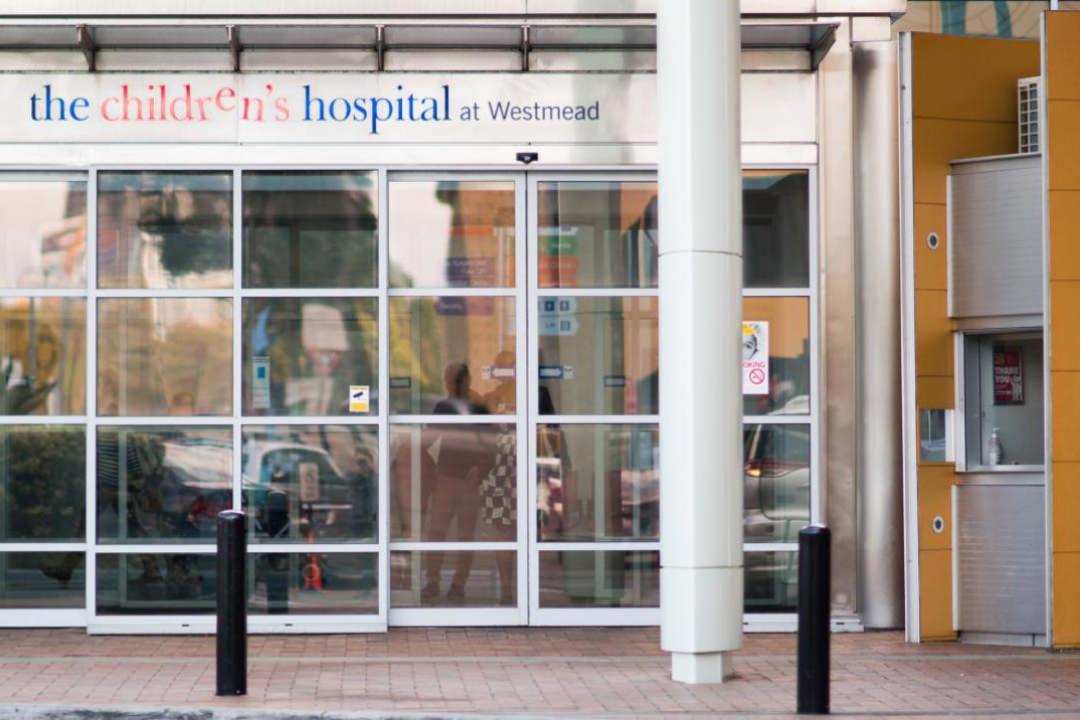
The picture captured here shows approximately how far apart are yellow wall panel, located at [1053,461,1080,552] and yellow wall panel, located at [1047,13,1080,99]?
8.37 ft

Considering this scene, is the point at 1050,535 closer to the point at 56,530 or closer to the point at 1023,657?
the point at 1023,657

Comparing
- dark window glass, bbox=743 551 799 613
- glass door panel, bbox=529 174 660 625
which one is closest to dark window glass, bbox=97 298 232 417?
glass door panel, bbox=529 174 660 625

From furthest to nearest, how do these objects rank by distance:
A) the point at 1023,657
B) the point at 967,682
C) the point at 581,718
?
the point at 1023,657, the point at 967,682, the point at 581,718

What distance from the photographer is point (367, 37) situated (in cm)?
1298

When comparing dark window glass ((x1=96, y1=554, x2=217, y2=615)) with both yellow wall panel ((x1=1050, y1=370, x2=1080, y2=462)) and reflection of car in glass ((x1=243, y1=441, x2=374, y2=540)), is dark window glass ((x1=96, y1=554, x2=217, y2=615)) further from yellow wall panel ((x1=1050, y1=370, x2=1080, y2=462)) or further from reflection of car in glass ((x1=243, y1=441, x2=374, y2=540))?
yellow wall panel ((x1=1050, y1=370, x2=1080, y2=462))

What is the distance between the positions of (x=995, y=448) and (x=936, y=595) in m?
1.15

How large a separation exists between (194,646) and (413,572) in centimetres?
173

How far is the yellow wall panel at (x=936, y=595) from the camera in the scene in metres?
12.7

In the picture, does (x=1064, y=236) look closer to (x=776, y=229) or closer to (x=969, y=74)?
(x=969, y=74)

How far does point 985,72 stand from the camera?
13.1m

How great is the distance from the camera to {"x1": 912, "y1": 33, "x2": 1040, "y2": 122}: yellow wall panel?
506 inches

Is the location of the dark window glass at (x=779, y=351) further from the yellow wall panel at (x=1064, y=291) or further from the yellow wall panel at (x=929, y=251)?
the yellow wall panel at (x=1064, y=291)

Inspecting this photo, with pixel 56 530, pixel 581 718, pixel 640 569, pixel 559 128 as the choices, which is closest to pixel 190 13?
pixel 559 128

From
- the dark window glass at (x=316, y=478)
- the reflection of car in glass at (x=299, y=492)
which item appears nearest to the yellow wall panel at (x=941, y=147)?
the dark window glass at (x=316, y=478)
